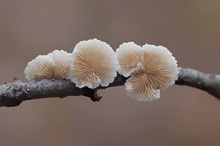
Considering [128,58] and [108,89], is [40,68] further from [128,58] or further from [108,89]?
[108,89]

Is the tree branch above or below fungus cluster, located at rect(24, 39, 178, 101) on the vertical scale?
below

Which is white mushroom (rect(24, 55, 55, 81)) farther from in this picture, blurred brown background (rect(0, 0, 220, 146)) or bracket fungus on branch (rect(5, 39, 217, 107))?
blurred brown background (rect(0, 0, 220, 146))

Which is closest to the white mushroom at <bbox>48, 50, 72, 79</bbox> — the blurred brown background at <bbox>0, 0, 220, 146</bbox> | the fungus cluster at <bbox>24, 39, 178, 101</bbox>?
the fungus cluster at <bbox>24, 39, 178, 101</bbox>

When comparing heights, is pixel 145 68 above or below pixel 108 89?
below

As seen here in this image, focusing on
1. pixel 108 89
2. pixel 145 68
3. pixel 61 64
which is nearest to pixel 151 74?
pixel 145 68

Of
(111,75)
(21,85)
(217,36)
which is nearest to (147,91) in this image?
(111,75)

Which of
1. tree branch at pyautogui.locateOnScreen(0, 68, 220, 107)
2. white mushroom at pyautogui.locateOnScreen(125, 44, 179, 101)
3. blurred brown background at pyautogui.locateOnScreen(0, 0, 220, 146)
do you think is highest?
blurred brown background at pyautogui.locateOnScreen(0, 0, 220, 146)

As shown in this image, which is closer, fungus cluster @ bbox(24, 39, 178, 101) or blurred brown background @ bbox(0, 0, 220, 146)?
fungus cluster @ bbox(24, 39, 178, 101)
